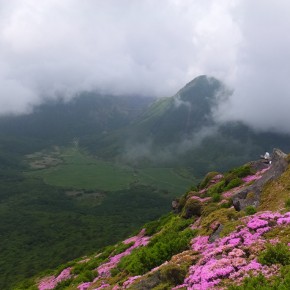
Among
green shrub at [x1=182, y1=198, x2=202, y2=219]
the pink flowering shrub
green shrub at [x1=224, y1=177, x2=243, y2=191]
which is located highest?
the pink flowering shrub

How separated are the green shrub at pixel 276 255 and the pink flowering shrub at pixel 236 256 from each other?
13 centimetres

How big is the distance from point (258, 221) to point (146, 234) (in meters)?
23.9

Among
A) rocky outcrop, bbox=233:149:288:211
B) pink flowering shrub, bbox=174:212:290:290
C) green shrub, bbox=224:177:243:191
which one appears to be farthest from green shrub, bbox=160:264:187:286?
green shrub, bbox=224:177:243:191

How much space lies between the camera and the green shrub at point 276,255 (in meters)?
17.3

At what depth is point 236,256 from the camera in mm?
19234

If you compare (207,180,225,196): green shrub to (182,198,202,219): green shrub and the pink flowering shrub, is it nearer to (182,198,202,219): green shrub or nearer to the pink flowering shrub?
(182,198,202,219): green shrub

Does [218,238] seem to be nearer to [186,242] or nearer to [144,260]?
[186,242]

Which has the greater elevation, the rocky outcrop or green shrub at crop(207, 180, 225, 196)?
the rocky outcrop

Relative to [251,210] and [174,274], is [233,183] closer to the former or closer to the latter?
[251,210]

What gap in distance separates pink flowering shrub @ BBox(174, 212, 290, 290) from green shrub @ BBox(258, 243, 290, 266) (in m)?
0.13

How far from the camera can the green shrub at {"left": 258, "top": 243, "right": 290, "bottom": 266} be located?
17.3 m

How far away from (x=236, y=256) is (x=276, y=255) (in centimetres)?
227

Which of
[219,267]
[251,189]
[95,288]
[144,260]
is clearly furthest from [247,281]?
[251,189]

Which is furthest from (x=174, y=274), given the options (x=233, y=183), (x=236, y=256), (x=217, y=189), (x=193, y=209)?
(x=217, y=189)
